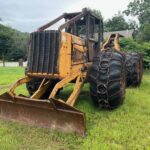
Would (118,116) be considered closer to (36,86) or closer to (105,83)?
(105,83)

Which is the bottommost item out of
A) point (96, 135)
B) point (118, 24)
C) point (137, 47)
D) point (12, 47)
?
point (96, 135)

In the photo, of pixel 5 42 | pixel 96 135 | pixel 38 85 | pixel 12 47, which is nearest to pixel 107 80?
pixel 96 135

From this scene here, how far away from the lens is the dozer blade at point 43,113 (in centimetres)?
454

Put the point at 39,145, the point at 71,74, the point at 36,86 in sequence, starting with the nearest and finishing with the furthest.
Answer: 1. the point at 39,145
2. the point at 71,74
3. the point at 36,86

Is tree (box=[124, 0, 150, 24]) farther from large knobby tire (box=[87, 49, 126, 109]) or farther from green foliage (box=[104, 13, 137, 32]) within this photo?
large knobby tire (box=[87, 49, 126, 109])

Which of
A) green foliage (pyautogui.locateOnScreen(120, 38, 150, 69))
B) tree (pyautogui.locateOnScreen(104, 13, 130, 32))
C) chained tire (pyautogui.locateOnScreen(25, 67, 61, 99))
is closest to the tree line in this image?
tree (pyautogui.locateOnScreen(104, 13, 130, 32))

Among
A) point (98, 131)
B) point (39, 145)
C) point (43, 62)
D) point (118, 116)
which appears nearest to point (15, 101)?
point (43, 62)

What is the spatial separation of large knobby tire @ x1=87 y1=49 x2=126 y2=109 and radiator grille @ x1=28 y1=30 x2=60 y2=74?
873mm

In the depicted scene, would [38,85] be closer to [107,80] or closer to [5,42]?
[107,80]

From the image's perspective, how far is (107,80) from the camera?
212 inches

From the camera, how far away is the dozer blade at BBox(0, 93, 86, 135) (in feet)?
14.9

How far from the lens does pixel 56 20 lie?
6371 millimetres

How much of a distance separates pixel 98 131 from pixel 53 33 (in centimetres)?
215

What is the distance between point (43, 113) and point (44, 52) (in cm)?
135
